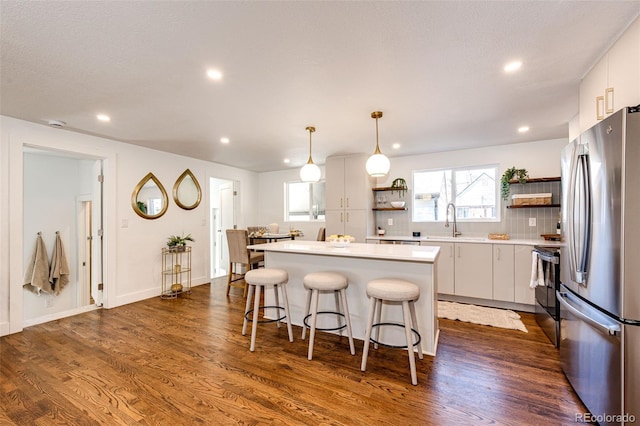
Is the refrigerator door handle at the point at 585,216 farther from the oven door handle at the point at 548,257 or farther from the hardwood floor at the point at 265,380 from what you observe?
the oven door handle at the point at 548,257

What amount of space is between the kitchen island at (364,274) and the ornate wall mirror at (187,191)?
8.35ft

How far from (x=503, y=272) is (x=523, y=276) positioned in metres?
0.22

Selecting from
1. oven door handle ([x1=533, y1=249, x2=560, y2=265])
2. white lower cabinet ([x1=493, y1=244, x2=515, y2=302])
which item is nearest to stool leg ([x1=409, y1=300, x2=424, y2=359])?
oven door handle ([x1=533, y1=249, x2=560, y2=265])

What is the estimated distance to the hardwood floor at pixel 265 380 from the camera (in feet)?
5.68

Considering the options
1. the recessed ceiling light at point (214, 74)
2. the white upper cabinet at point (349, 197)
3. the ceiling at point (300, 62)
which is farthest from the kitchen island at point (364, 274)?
the white upper cabinet at point (349, 197)

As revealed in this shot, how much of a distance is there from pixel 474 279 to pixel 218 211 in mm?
5419

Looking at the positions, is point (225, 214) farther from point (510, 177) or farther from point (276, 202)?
point (510, 177)

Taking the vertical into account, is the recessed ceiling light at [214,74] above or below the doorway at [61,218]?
above

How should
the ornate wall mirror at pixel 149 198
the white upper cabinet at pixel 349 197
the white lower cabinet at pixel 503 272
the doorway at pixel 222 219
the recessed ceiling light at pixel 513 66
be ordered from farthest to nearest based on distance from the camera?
1. the doorway at pixel 222 219
2. the white upper cabinet at pixel 349 197
3. the ornate wall mirror at pixel 149 198
4. the white lower cabinet at pixel 503 272
5. the recessed ceiling light at pixel 513 66

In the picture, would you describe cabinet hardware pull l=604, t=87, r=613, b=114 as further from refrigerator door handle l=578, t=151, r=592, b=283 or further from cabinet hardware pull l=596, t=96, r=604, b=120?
refrigerator door handle l=578, t=151, r=592, b=283

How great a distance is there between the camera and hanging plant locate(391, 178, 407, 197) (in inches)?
190

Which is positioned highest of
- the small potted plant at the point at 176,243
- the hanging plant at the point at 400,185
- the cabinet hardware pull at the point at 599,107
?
the cabinet hardware pull at the point at 599,107

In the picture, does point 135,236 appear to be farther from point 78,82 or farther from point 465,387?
point 465,387

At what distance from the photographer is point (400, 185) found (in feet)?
16.1
